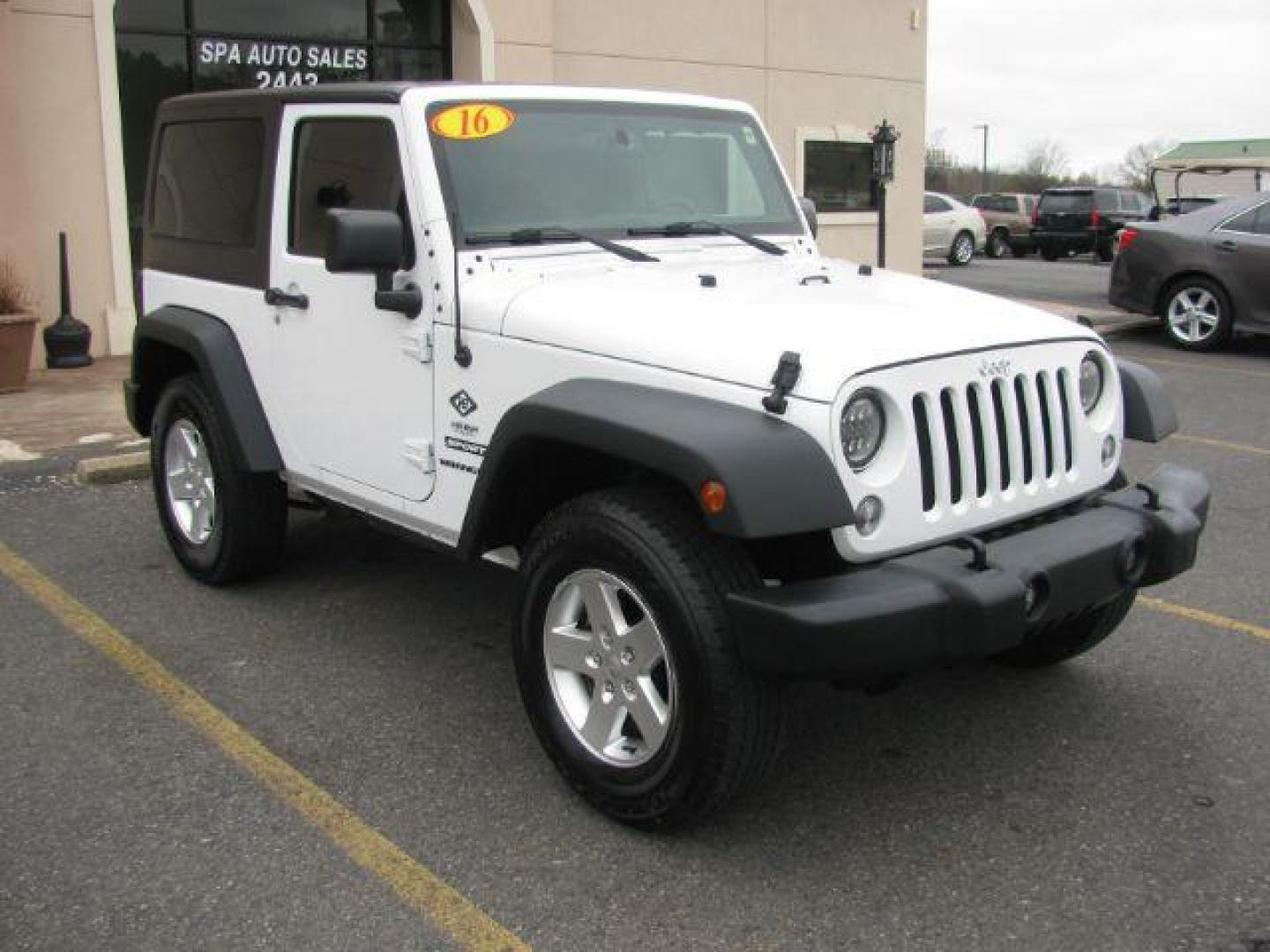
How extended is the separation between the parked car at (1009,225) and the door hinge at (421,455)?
27762mm

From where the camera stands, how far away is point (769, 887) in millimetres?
3150

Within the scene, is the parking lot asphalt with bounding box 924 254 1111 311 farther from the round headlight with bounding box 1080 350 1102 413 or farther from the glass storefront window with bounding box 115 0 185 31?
the round headlight with bounding box 1080 350 1102 413

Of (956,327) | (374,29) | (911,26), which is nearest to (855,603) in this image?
(956,327)

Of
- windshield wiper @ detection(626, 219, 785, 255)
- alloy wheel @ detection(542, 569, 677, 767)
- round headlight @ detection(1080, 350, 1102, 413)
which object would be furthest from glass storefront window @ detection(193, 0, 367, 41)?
round headlight @ detection(1080, 350, 1102, 413)

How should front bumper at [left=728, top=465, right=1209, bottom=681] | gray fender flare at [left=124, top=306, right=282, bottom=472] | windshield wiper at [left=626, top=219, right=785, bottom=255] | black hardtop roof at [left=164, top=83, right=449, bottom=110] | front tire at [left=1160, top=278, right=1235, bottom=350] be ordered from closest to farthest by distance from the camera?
front bumper at [left=728, top=465, right=1209, bottom=681] < black hardtop roof at [left=164, top=83, right=449, bottom=110] < windshield wiper at [left=626, top=219, right=785, bottom=255] < gray fender flare at [left=124, top=306, right=282, bottom=472] < front tire at [left=1160, top=278, right=1235, bottom=350]

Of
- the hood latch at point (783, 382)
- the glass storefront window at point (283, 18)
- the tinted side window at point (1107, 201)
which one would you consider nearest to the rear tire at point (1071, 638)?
the hood latch at point (783, 382)

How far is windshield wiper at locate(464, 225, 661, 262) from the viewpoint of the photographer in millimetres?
4020


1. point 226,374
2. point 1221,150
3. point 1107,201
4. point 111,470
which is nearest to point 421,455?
point 226,374

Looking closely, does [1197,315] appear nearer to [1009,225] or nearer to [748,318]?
[748,318]

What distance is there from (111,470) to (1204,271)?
378 inches

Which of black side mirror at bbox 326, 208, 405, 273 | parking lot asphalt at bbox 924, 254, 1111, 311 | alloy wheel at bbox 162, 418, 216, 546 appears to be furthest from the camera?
parking lot asphalt at bbox 924, 254, 1111, 311

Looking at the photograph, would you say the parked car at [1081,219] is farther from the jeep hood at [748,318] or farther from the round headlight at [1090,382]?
the round headlight at [1090,382]

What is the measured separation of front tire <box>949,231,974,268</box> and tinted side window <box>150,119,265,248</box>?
2231cm

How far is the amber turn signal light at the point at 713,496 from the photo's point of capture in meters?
2.91
